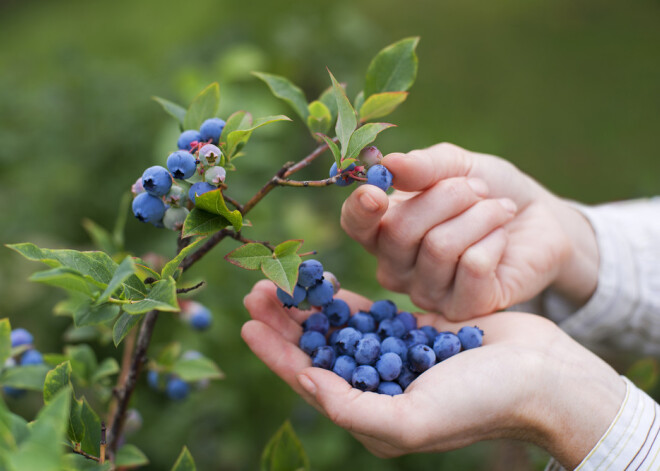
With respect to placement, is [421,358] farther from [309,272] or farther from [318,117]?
[318,117]

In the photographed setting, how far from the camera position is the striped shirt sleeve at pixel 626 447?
101 centimetres

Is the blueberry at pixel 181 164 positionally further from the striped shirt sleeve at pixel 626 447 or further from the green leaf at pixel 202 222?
the striped shirt sleeve at pixel 626 447

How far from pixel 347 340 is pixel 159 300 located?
0.41m

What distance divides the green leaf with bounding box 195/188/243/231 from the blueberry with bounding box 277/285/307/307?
0.21 meters

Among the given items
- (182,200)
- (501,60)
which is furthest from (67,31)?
(182,200)

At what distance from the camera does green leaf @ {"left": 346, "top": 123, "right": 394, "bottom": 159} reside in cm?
84

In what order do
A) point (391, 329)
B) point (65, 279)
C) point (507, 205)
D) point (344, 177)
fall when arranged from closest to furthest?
1. point (65, 279)
2. point (344, 177)
3. point (391, 329)
4. point (507, 205)

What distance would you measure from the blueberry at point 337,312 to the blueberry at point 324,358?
0.09 metres

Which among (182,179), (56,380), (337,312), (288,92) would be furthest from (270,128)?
(56,380)

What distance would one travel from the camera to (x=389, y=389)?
3.14 ft

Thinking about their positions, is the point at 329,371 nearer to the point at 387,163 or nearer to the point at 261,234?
the point at 387,163

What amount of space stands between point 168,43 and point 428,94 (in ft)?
8.01

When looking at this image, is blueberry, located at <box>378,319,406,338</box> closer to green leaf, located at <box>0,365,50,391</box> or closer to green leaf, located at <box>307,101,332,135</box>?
green leaf, located at <box>307,101,332,135</box>

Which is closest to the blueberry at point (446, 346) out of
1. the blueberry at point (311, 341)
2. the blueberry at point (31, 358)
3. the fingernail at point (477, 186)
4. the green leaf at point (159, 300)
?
the blueberry at point (311, 341)
